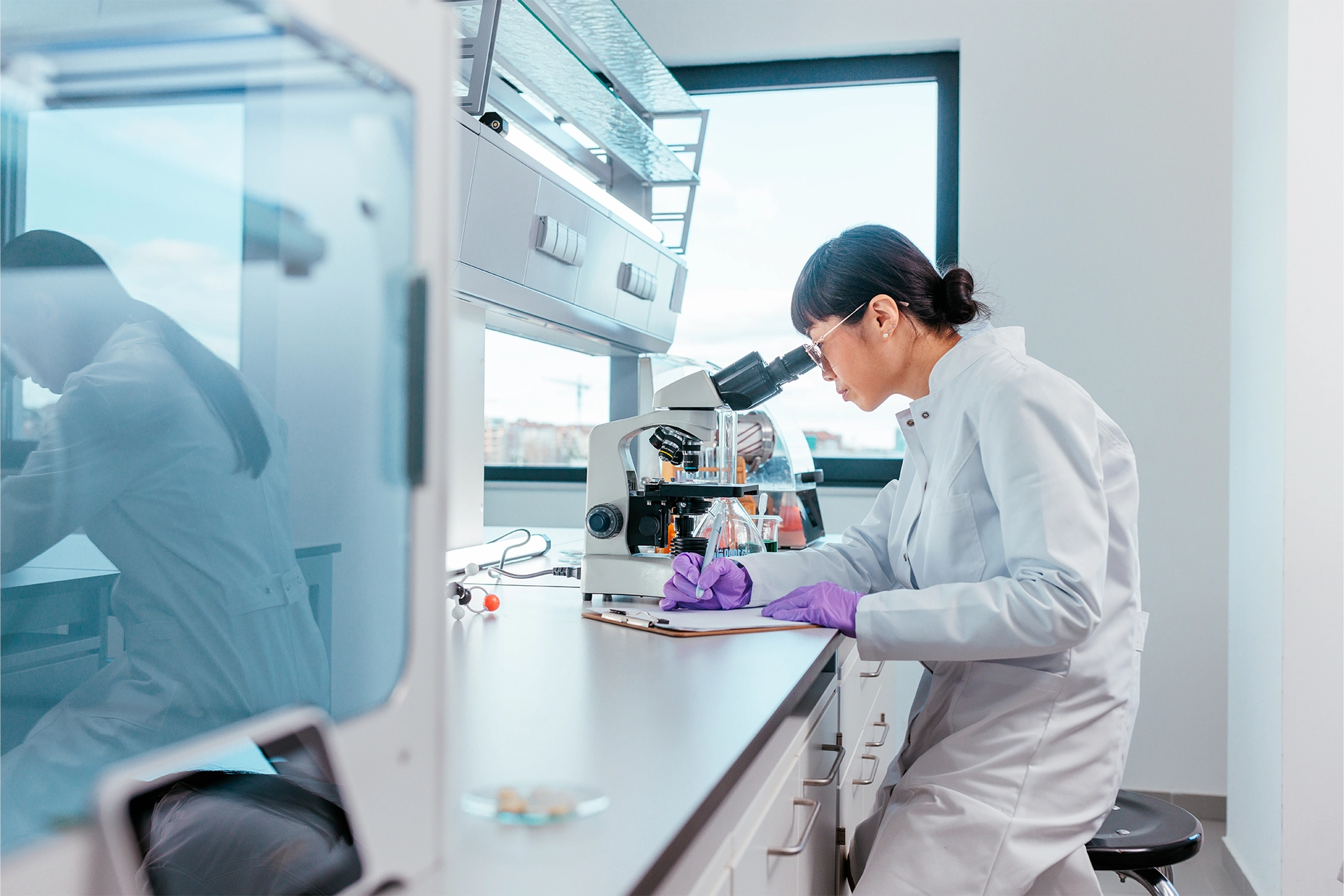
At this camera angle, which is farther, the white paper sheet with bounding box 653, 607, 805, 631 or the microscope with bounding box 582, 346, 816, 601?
the microscope with bounding box 582, 346, 816, 601

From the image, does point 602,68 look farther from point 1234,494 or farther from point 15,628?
point 1234,494

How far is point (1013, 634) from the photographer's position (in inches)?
49.8

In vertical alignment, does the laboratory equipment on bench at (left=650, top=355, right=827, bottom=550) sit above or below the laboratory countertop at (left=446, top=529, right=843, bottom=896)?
above

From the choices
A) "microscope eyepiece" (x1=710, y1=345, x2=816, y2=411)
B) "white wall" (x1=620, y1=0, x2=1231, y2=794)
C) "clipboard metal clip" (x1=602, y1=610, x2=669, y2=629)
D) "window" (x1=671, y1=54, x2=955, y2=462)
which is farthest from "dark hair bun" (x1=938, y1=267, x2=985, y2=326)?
"window" (x1=671, y1=54, x2=955, y2=462)

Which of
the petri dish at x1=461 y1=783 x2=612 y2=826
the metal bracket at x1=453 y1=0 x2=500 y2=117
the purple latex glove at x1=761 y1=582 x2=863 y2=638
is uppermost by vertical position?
the metal bracket at x1=453 y1=0 x2=500 y2=117

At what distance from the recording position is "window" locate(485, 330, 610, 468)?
3.52 metres

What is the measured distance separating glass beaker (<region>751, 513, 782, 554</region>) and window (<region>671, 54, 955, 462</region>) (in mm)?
1143

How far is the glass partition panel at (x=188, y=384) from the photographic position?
697 millimetres

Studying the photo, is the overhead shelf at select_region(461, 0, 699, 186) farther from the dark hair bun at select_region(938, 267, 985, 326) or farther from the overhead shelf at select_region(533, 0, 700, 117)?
the dark hair bun at select_region(938, 267, 985, 326)

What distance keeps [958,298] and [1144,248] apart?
6.08 feet

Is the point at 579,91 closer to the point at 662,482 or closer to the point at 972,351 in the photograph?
the point at 662,482

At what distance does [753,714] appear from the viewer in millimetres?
1069

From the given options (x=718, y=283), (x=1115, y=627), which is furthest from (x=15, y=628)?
(x=718, y=283)

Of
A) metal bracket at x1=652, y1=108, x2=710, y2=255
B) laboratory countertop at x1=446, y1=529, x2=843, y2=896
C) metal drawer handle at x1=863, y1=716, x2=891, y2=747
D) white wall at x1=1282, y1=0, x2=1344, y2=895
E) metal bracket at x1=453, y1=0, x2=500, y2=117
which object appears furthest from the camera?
metal bracket at x1=652, y1=108, x2=710, y2=255
